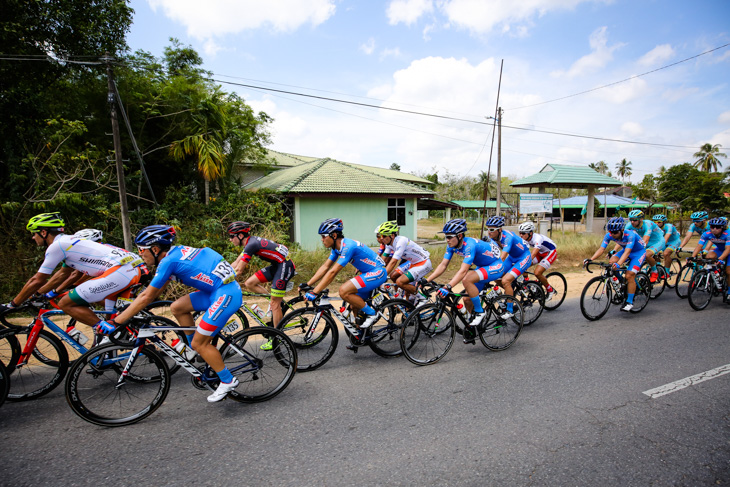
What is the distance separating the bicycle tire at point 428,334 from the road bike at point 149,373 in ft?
5.21

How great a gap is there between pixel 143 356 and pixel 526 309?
6.34 m

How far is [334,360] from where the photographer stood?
501 cm

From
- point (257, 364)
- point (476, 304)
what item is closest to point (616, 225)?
point (476, 304)

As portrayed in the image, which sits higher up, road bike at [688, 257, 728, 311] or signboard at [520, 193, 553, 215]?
signboard at [520, 193, 553, 215]

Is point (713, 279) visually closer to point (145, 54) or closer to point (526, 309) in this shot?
point (526, 309)

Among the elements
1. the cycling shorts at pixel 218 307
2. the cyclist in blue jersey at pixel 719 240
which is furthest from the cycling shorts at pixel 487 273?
the cyclist in blue jersey at pixel 719 240

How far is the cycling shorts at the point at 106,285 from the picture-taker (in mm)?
4258

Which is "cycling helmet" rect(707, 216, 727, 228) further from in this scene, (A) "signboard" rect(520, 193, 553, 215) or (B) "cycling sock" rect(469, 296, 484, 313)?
(A) "signboard" rect(520, 193, 553, 215)

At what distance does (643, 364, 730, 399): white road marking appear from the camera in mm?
3983

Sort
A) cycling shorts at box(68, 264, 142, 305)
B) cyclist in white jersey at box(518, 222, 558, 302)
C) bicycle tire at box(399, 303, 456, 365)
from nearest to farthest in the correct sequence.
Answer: cycling shorts at box(68, 264, 142, 305) → bicycle tire at box(399, 303, 456, 365) → cyclist in white jersey at box(518, 222, 558, 302)

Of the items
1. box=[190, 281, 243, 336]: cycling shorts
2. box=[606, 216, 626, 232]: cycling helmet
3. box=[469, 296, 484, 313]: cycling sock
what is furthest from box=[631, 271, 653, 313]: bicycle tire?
box=[190, 281, 243, 336]: cycling shorts

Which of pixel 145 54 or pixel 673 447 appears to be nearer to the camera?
pixel 673 447

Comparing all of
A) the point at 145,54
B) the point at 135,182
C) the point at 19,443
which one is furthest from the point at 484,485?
the point at 145,54

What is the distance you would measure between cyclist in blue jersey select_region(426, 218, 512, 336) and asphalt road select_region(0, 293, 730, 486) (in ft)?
2.78
